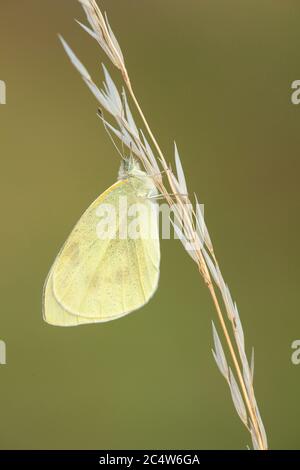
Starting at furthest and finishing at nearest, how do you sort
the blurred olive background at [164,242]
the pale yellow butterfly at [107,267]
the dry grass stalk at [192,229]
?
the blurred olive background at [164,242]
the pale yellow butterfly at [107,267]
the dry grass stalk at [192,229]

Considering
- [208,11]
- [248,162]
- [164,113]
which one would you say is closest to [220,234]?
[248,162]

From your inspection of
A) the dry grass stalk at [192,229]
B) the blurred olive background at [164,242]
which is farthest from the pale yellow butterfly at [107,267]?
the blurred olive background at [164,242]

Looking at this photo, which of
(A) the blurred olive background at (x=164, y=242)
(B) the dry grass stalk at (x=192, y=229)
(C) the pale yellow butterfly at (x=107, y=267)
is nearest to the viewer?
(B) the dry grass stalk at (x=192, y=229)

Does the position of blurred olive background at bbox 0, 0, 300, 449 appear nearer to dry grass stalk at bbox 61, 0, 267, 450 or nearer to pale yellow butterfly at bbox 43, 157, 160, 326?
pale yellow butterfly at bbox 43, 157, 160, 326

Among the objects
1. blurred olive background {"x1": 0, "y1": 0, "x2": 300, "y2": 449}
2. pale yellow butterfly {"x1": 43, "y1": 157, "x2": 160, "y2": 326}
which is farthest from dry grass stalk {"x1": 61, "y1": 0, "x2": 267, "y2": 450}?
blurred olive background {"x1": 0, "y1": 0, "x2": 300, "y2": 449}

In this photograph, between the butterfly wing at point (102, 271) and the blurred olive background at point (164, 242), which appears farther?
the blurred olive background at point (164, 242)

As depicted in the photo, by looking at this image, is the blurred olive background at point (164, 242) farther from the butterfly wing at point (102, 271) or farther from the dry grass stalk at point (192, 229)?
the dry grass stalk at point (192, 229)

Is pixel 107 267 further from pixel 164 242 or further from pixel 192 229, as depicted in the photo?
pixel 164 242
